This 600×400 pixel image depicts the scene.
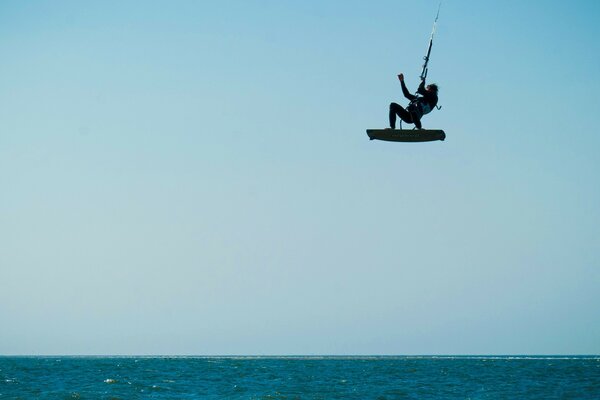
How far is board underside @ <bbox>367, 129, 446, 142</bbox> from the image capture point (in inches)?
715

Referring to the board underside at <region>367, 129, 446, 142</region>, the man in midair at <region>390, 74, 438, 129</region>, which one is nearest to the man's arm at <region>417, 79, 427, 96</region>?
the man in midair at <region>390, 74, 438, 129</region>

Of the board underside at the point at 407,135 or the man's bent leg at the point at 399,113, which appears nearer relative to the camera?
the man's bent leg at the point at 399,113

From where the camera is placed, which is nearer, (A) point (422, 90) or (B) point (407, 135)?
(A) point (422, 90)

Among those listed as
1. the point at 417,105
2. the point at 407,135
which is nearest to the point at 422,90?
the point at 417,105

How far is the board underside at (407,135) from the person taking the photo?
1816cm

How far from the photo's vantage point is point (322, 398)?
1537 inches

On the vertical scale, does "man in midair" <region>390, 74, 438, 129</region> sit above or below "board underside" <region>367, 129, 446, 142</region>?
above

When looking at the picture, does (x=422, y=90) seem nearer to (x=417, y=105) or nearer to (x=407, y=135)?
(x=417, y=105)

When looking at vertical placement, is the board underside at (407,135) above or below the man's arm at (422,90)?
below

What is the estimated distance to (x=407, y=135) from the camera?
18.4m

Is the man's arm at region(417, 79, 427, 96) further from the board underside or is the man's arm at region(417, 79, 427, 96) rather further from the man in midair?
the board underside

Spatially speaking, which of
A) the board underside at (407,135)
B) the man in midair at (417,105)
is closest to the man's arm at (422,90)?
A: the man in midair at (417,105)

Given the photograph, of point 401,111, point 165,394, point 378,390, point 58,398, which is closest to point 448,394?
point 378,390

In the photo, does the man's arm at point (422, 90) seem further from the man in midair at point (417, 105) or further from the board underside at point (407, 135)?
the board underside at point (407, 135)
